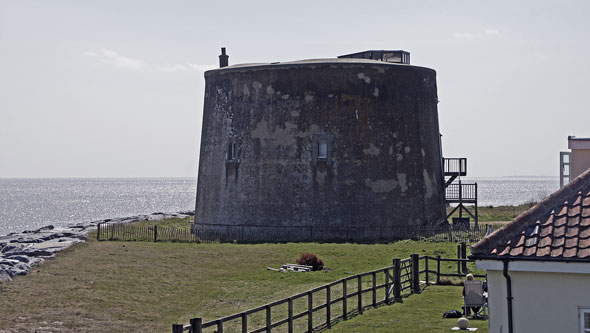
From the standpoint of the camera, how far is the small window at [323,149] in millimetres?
40094

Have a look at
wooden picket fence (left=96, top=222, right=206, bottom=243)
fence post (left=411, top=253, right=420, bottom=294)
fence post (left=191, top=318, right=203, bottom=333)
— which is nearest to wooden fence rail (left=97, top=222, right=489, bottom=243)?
wooden picket fence (left=96, top=222, right=206, bottom=243)

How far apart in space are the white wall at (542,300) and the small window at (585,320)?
0.18 ft

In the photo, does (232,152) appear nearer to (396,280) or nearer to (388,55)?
(388,55)

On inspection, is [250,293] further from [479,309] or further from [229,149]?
[229,149]

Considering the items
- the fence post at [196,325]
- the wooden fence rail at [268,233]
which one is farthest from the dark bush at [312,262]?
the fence post at [196,325]

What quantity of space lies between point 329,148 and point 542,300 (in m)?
28.6

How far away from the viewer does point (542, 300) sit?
11.6m

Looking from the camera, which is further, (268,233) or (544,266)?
(268,233)

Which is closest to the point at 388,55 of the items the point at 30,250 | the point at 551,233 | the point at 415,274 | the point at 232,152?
the point at 232,152

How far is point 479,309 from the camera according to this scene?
66.3 ft

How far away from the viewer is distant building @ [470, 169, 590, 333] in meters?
11.4

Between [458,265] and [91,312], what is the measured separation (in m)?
10.5

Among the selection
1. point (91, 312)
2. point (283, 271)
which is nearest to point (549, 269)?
point (91, 312)

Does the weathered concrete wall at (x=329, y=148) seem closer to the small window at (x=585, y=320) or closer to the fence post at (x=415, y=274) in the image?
the fence post at (x=415, y=274)
